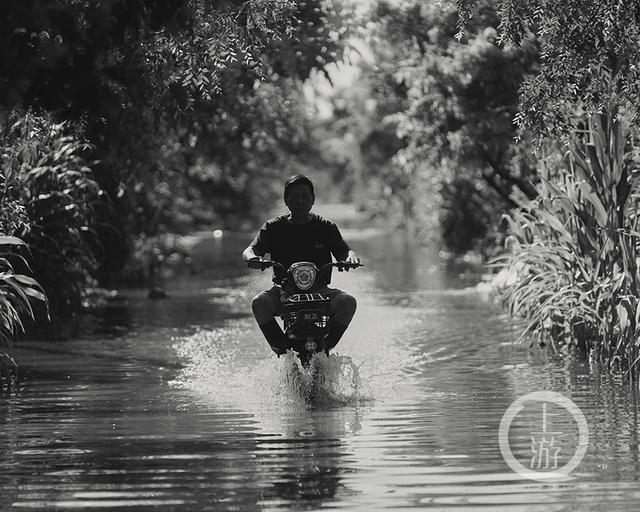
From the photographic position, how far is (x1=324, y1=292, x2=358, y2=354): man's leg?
10.7 m

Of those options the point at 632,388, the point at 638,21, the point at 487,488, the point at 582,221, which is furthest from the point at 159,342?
the point at 487,488

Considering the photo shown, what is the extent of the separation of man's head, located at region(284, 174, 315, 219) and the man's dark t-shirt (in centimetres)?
16

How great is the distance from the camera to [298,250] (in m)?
10.9

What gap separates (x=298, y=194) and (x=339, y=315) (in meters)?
1.05

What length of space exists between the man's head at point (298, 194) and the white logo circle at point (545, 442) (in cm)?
234

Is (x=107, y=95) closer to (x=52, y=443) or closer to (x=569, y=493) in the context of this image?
(x=52, y=443)

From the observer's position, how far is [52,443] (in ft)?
29.9

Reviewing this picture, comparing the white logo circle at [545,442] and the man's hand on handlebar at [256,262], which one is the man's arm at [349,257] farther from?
the white logo circle at [545,442]

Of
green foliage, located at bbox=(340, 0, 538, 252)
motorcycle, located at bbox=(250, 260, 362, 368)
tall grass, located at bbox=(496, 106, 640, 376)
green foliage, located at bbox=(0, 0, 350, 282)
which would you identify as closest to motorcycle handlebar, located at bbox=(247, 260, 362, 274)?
motorcycle, located at bbox=(250, 260, 362, 368)

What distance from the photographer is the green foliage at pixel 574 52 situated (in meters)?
10.7

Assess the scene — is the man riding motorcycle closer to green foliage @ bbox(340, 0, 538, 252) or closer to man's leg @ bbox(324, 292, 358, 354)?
man's leg @ bbox(324, 292, 358, 354)

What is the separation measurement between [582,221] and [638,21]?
305 centimetres

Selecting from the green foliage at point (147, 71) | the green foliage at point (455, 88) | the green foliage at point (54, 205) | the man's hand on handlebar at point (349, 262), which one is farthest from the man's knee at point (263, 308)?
the green foliage at point (455, 88)

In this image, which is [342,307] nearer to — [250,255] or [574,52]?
[250,255]
